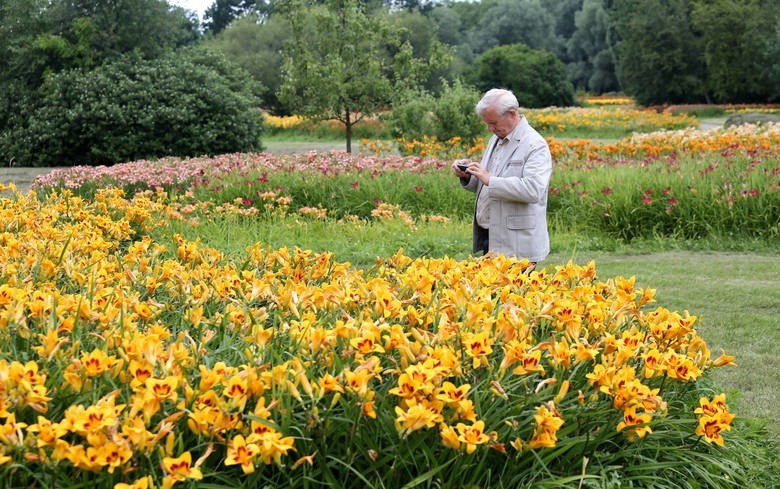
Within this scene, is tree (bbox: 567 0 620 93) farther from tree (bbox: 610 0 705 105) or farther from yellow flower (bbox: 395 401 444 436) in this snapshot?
yellow flower (bbox: 395 401 444 436)

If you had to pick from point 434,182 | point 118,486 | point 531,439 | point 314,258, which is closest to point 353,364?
point 531,439

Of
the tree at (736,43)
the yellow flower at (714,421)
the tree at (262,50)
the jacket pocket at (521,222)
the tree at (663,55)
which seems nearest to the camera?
the yellow flower at (714,421)

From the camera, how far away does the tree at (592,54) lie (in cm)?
6072

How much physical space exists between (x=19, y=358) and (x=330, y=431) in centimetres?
102

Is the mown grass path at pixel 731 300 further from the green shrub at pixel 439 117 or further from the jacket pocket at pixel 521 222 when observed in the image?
the green shrub at pixel 439 117

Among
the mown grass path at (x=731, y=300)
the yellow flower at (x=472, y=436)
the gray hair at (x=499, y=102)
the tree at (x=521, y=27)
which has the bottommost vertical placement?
the mown grass path at (x=731, y=300)

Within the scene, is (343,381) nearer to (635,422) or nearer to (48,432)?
(48,432)

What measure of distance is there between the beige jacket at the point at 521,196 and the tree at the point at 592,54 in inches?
2188

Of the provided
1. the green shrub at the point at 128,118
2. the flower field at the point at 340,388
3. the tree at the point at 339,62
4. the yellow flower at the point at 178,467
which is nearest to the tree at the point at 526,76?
the tree at the point at 339,62

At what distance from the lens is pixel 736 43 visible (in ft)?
129

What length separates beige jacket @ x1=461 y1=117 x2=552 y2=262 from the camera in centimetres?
488

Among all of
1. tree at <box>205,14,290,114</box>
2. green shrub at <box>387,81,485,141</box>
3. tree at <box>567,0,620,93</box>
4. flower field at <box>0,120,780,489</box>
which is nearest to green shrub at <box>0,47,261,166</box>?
green shrub at <box>387,81,485,141</box>

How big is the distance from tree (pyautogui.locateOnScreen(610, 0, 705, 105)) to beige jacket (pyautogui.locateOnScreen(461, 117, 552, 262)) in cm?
3866

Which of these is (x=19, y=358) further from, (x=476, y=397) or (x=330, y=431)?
(x=476, y=397)
